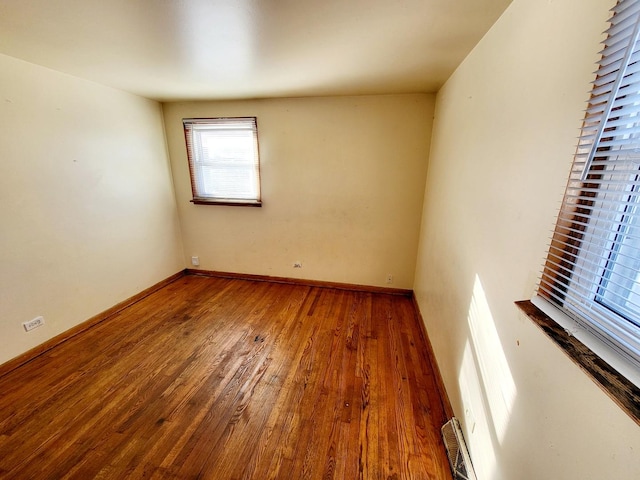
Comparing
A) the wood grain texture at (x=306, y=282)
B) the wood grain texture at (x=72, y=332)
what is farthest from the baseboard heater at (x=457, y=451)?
the wood grain texture at (x=72, y=332)

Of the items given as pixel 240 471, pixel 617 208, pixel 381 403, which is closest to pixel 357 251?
pixel 381 403

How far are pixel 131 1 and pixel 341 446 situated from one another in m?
2.49

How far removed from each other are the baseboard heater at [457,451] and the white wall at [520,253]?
0.06 meters

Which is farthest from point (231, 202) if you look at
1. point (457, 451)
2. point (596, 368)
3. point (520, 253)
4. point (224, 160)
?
point (596, 368)

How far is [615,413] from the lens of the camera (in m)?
Result: 0.53

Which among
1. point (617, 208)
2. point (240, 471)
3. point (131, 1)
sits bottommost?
point (240, 471)

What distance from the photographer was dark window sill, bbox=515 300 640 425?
1.63ft

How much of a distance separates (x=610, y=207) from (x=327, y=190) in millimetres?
2454

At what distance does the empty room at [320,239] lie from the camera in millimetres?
689

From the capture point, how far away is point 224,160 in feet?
9.98

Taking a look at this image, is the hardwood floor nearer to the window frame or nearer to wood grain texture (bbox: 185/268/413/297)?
wood grain texture (bbox: 185/268/413/297)

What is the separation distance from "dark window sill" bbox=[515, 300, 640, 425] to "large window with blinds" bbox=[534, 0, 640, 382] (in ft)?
0.14

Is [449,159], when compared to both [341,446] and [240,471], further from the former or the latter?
[240,471]

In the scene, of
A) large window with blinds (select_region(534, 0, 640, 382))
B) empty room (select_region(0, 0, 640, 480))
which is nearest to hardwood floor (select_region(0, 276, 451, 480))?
empty room (select_region(0, 0, 640, 480))
